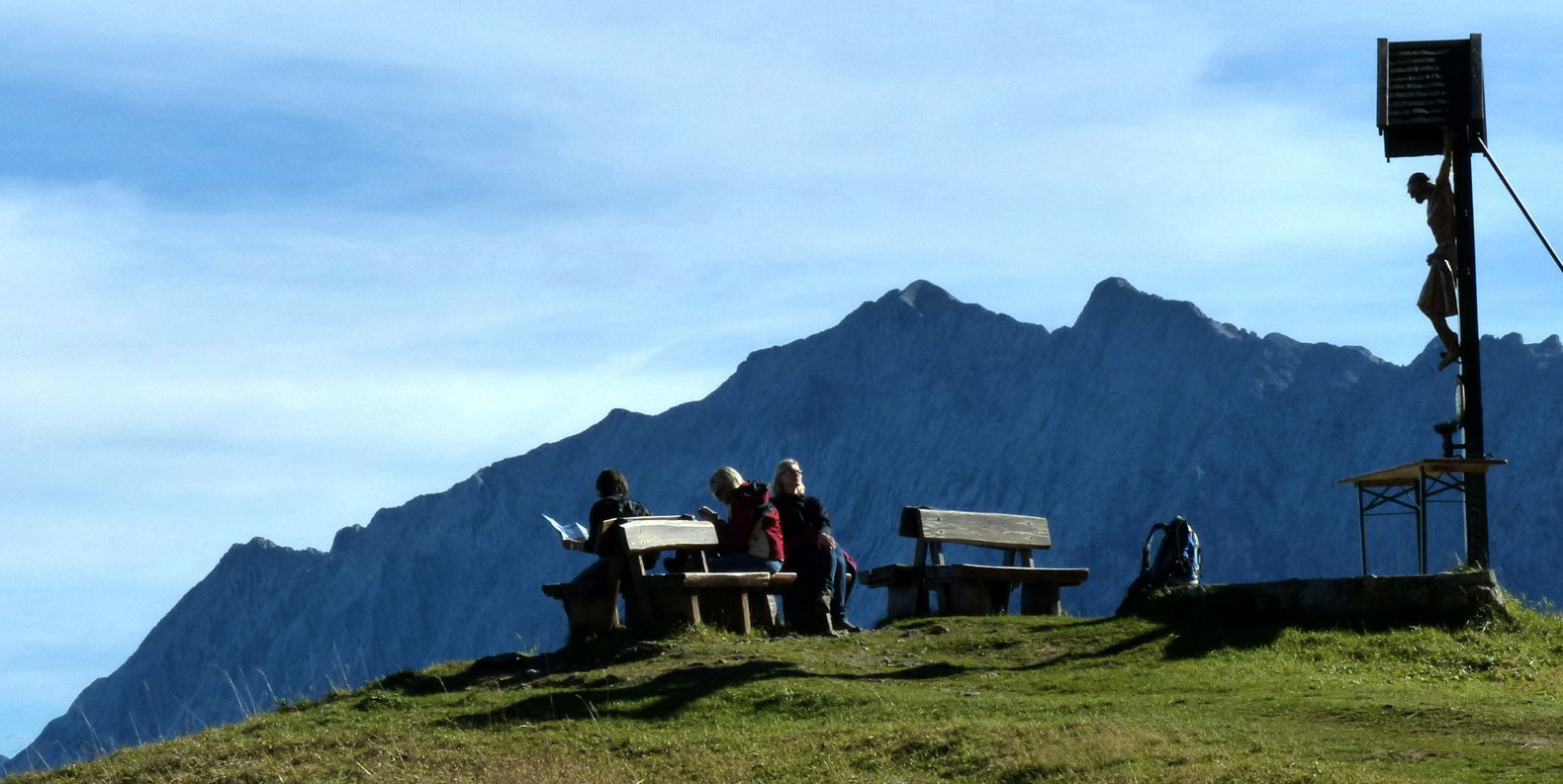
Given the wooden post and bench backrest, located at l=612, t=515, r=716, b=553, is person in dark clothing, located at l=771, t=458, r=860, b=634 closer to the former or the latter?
bench backrest, located at l=612, t=515, r=716, b=553

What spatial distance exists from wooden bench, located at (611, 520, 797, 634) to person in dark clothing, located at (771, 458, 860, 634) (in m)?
0.35

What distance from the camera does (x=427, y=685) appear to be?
52.5ft

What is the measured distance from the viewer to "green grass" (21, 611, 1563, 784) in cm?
1143

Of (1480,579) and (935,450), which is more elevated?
(935,450)

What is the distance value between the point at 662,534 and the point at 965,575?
3.40m

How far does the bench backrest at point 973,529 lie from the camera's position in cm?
1958

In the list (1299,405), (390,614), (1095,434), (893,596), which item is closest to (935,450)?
(1095,434)

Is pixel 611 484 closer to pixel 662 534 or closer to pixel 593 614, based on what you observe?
pixel 662 534

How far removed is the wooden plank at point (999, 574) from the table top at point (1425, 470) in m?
2.81

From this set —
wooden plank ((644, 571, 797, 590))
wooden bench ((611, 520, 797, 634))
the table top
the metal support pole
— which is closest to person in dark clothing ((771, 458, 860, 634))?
wooden plank ((644, 571, 797, 590))

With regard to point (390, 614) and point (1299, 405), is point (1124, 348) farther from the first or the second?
point (390, 614)

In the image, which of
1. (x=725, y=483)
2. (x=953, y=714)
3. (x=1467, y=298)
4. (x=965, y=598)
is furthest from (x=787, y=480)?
(x=1467, y=298)

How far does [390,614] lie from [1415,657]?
149589 millimetres

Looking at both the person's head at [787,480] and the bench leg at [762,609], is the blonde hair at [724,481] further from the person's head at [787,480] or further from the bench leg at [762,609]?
the bench leg at [762,609]
